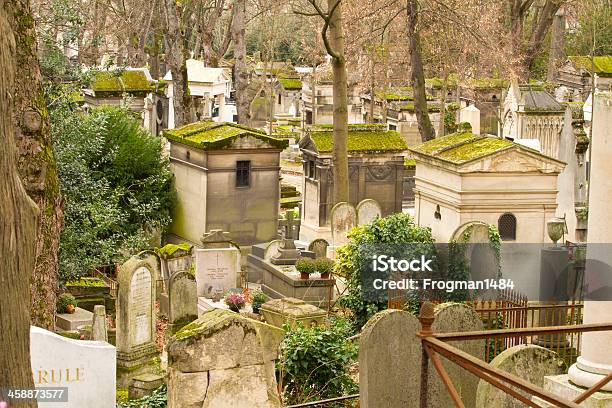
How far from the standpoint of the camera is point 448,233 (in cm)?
1694

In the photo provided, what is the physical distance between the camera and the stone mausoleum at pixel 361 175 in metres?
22.5

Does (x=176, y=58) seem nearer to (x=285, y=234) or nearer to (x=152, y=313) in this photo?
(x=285, y=234)

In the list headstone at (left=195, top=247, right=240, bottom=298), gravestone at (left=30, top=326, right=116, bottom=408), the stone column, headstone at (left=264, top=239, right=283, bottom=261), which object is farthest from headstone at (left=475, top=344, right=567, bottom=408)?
headstone at (left=264, top=239, right=283, bottom=261)

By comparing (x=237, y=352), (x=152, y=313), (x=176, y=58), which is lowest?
(x=152, y=313)

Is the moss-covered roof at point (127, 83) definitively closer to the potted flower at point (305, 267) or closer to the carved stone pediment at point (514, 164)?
the potted flower at point (305, 267)

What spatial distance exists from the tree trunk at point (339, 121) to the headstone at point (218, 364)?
38.1 feet

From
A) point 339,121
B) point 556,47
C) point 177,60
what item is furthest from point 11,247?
point 556,47

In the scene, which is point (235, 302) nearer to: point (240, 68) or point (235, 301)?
point (235, 301)

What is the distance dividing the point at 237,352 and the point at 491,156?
330 inches

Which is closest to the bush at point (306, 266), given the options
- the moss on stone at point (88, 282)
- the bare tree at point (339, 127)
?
the moss on stone at point (88, 282)

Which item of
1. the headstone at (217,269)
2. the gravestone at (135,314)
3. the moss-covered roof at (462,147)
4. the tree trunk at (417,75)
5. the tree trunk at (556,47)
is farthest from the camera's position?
the tree trunk at (556,47)

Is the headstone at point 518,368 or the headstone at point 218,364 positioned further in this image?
Result: the headstone at point 518,368

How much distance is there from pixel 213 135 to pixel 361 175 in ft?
11.4

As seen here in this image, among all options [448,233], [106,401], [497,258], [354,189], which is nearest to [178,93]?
[354,189]
